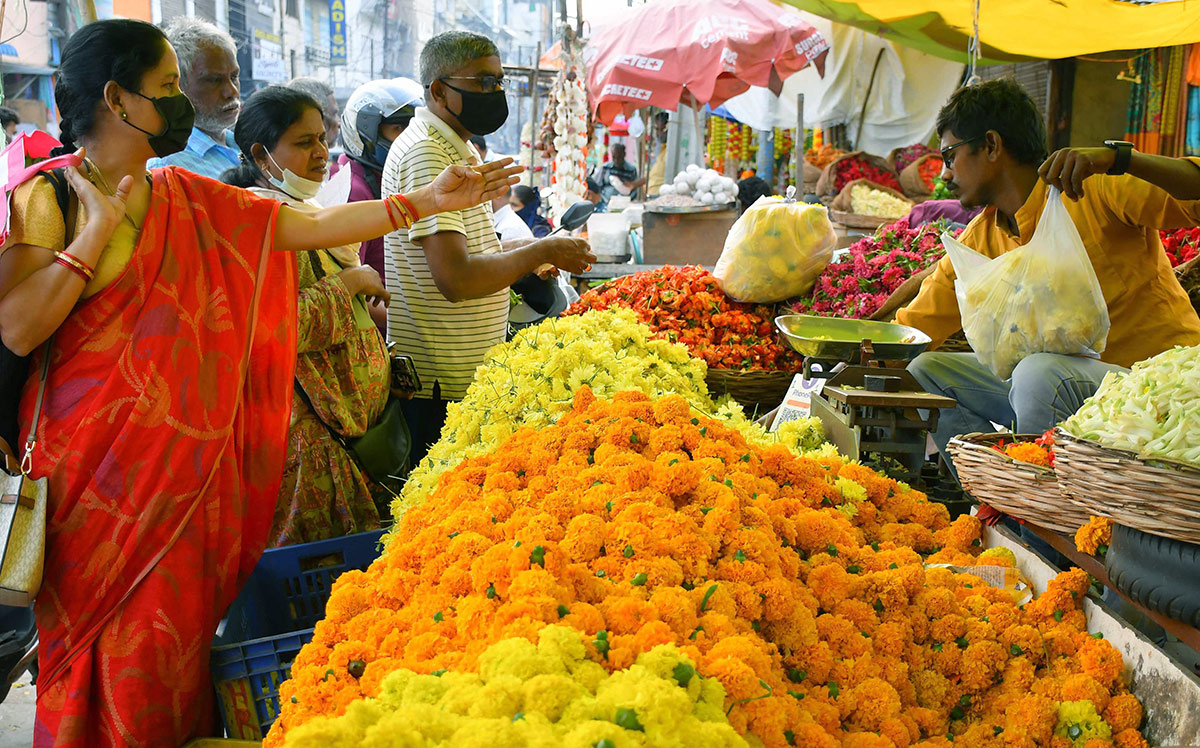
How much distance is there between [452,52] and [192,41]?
1264mm

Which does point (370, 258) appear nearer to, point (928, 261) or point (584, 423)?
point (584, 423)

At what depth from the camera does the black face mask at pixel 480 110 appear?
10.0 feet

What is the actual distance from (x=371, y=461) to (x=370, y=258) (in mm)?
1253

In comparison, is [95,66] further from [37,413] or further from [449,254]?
[449,254]

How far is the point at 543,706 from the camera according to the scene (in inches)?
44.5

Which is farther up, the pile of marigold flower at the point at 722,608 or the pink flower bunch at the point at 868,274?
the pink flower bunch at the point at 868,274

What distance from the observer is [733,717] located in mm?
1271

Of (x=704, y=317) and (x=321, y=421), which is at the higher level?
(x=704, y=317)

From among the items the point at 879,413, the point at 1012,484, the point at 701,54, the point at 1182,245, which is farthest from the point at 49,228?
the point at 701,54

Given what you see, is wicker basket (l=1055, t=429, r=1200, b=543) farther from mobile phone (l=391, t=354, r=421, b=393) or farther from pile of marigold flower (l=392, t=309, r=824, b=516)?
mobile phone (l=391, t=354, r=421, b=393)

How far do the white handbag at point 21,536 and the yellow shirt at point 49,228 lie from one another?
444 millimetres

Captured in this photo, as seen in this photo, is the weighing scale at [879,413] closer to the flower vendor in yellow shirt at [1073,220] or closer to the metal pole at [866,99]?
the flower vendor in yellow shirt at [1073,220]

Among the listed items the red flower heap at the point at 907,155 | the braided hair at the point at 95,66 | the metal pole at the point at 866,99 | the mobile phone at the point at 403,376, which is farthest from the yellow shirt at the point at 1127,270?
the metal pole at the point at 866,99

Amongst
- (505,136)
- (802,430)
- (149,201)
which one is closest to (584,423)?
(802,430)
